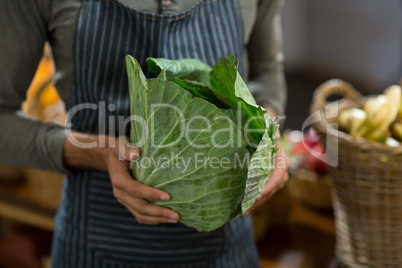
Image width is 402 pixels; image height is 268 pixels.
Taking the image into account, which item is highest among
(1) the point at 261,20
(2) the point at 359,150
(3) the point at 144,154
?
(1) the point at 261,20

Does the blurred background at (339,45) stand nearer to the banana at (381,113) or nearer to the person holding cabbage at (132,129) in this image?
the banana at (381,113)

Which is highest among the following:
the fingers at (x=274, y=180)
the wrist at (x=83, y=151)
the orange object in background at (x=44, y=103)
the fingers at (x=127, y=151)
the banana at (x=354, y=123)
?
the fingers at (x=127, y=151)

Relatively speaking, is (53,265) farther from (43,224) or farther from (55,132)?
(43,224)

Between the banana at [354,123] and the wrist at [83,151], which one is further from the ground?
the wrist at [83,151]

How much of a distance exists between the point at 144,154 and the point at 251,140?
22cm

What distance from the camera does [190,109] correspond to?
820mm

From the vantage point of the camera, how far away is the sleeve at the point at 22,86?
3.25 feet

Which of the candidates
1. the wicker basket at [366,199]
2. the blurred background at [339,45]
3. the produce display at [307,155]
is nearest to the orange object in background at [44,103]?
the produce display at [307,155]

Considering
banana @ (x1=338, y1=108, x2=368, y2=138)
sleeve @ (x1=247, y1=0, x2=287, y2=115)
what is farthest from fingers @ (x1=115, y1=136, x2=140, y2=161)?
banana @ (x1=338, y1=108, x2=368, y2=138)

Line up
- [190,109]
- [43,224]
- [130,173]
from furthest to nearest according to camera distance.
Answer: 1. [43,224]
2. [130,173]
3. [190,109]

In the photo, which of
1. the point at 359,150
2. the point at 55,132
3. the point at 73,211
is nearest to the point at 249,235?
the point at 359,150

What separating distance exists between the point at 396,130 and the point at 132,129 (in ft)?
2.60

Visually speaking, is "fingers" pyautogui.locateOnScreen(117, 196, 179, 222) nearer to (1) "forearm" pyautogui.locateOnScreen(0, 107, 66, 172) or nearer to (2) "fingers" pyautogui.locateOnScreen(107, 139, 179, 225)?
(2) "fingers" pyautogui.locateOnScreen(107, 139, 179, 225)

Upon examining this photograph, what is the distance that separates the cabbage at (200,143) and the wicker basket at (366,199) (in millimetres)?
439
